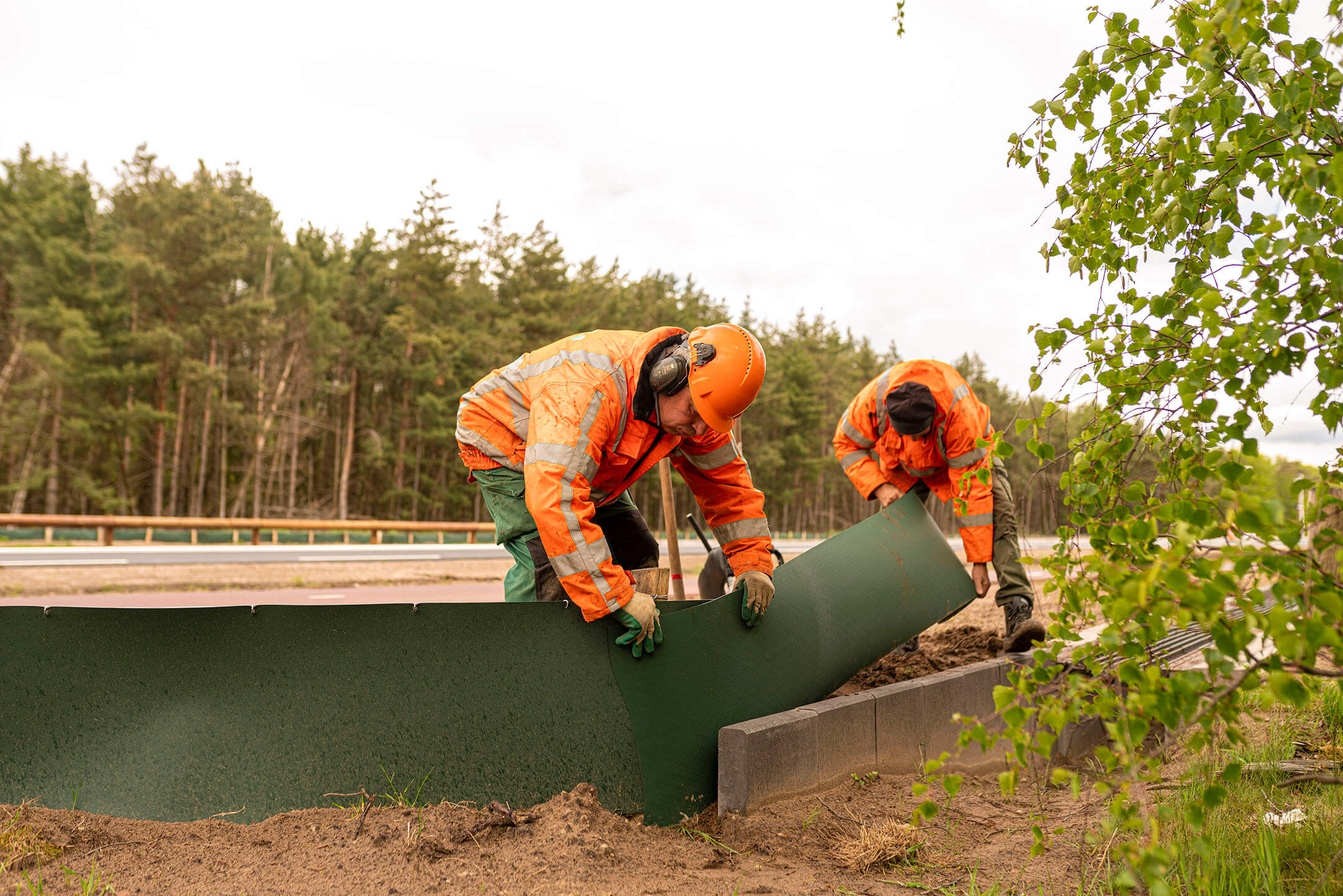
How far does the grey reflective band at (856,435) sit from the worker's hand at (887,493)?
271 mm

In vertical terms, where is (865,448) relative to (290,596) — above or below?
above

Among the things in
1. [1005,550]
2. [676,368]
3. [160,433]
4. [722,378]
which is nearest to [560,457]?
[676,368]

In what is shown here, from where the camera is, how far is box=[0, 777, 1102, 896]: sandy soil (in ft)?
6.35

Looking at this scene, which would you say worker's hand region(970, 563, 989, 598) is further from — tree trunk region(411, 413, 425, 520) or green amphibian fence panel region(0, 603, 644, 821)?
tree trunk region(411, 413, 425, 520)

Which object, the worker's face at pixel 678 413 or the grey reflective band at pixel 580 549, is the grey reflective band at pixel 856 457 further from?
the grey reflective band at pixel 580 549

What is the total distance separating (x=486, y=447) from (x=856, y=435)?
2469 mm

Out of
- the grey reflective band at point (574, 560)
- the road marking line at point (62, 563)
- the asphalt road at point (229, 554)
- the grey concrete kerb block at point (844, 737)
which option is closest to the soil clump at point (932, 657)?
the grey concrete kerb block at point (844, 737)

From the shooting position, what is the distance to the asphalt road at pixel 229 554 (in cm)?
1158

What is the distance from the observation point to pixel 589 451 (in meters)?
2.68

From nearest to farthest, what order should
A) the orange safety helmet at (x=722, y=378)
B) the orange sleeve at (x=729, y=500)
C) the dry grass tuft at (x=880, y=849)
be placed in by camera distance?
the dry grass tuft at (x=880, y=849), the orange safety helmet at (x=722, y=378), the orange sleeve at (x=729, y=500)

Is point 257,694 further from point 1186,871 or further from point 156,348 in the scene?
point 156,348

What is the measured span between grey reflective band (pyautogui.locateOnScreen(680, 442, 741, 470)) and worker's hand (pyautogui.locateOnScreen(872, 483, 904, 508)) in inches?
59.9

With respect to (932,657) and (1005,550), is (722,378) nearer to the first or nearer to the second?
(932,657)

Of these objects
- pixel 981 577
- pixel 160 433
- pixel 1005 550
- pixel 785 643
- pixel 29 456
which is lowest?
pixel 785 643
